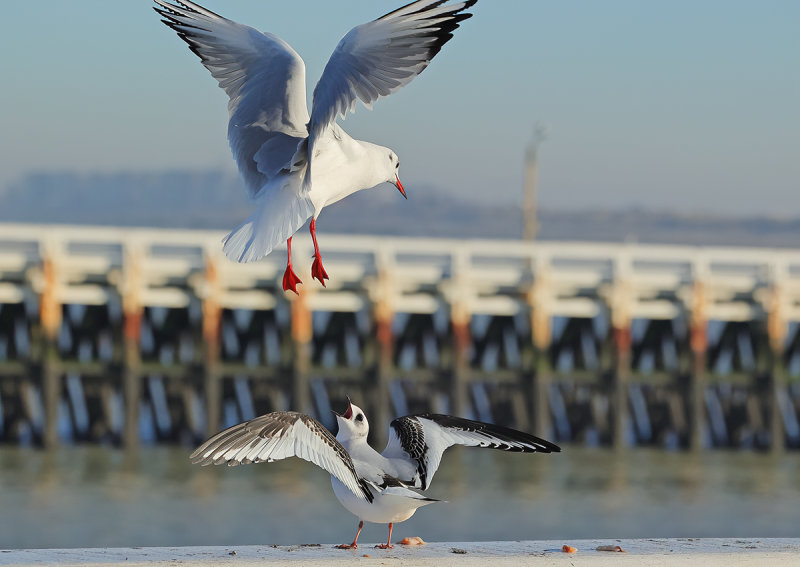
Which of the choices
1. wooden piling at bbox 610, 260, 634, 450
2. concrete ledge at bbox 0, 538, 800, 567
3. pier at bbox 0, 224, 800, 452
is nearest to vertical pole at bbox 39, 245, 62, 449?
pier at bbox 0, 224, 800, 452

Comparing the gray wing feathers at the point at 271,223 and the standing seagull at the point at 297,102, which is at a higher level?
the standing seagull at the point at 297,102

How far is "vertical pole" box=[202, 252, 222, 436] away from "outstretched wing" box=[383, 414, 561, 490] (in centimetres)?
1729

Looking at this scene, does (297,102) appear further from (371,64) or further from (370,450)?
(370,450)

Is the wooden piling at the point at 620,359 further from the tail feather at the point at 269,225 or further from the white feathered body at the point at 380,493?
the tail feather at the point at 269,225

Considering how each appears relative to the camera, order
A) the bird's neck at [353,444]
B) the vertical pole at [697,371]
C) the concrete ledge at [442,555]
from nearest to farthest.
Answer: the concrete ledge at [442,555]
the bird's neck at [353,444]
the vertical pole at [697,371]

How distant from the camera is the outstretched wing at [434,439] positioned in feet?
16.8

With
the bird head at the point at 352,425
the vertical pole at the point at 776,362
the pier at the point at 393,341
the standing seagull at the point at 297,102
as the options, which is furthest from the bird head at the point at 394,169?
the vertical pole at the point at 776,362

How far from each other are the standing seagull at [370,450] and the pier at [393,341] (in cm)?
1695

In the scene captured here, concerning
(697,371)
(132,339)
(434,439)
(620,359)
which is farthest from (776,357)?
(434,439)

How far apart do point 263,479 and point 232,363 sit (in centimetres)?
256

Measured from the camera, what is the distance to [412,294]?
2458cm

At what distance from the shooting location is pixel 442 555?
4.46 metres

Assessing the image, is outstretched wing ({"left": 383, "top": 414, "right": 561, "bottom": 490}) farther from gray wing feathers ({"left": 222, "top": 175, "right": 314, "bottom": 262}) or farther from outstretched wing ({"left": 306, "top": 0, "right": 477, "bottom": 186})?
outstretched wing ({"left": 306, "top": 0, "right": 477, "bottom": 186})

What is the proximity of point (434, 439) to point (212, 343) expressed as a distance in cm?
1769
